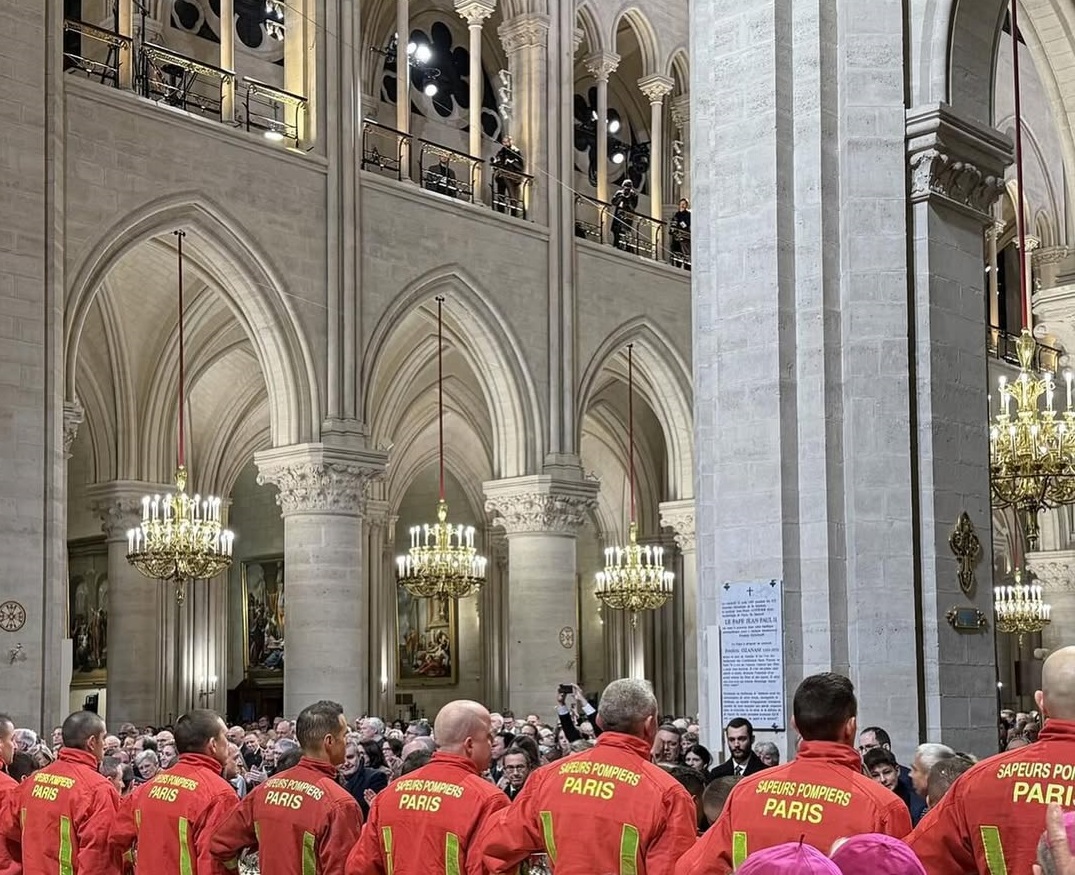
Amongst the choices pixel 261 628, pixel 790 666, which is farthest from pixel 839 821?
pixel 261 628

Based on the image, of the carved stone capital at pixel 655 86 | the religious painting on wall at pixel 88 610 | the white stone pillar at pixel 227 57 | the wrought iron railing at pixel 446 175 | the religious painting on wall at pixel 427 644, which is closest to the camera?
the white stone pillar at pixel 227 57

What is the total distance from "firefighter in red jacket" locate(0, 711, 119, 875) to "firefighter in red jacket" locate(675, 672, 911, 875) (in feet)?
8.61

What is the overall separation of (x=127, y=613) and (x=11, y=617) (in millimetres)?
7341

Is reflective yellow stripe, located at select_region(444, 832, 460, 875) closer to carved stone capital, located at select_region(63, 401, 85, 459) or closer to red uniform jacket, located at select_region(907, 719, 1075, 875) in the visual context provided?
red uniform jacket, located at select_region(907, 719, 1075, 875)

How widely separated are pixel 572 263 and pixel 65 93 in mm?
7638

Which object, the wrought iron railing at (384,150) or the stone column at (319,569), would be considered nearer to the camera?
the stone column at (319,569)

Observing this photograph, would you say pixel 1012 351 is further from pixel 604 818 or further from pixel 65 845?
pixel 604 818

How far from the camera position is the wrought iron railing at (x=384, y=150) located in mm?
19594

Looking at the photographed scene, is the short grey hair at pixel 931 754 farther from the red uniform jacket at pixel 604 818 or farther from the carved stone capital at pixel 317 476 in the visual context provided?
the carved stone capital at pixel 317 476

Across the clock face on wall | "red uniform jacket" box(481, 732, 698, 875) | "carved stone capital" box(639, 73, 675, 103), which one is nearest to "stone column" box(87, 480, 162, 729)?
the clock face on wall

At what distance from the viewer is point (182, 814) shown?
5367mm

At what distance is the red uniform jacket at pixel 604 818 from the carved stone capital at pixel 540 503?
1621 centimetres

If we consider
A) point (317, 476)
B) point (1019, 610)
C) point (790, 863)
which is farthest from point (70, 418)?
point (1019, 610)

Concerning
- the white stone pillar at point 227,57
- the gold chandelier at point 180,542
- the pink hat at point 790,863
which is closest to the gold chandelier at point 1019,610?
the gold chandelier at point 180,542
